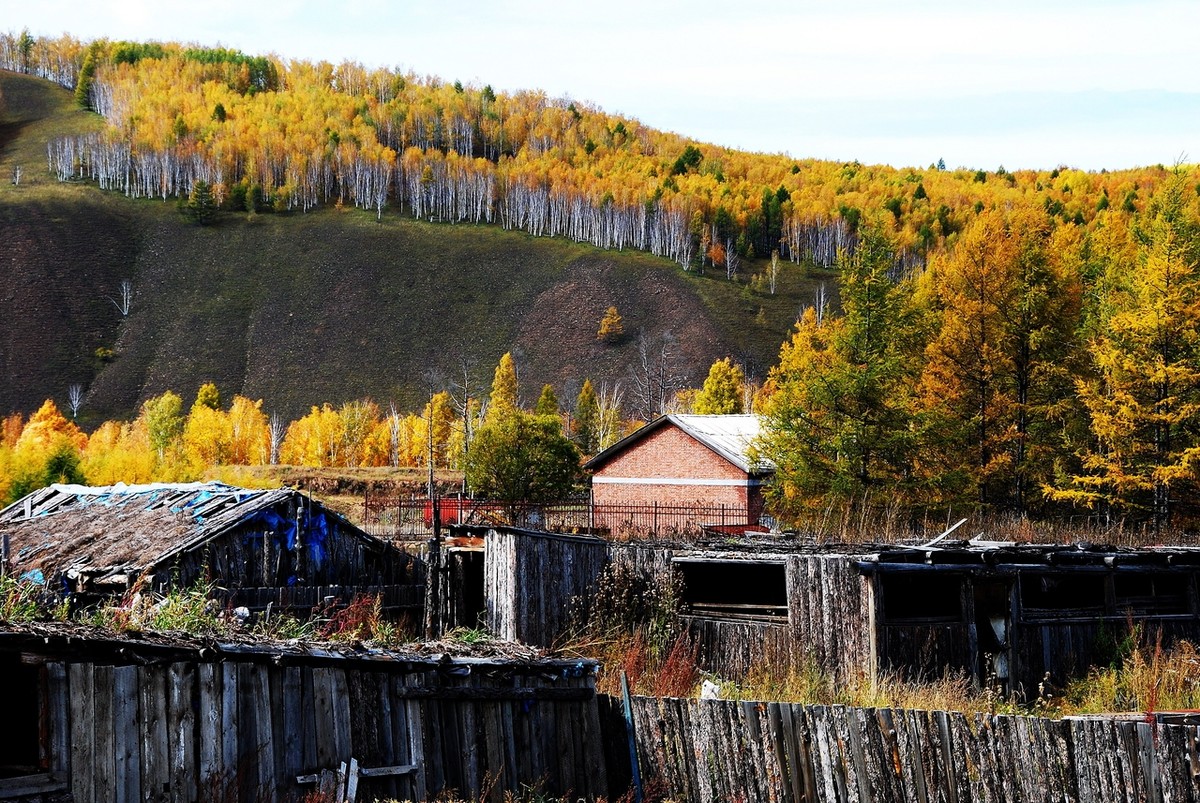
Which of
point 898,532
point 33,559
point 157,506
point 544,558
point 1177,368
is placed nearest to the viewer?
point 544,558

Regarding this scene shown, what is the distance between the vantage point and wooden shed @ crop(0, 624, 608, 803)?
8.80 m

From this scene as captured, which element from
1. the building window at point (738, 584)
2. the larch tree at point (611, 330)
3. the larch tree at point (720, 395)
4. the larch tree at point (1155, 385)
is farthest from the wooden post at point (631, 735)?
the larch tree at point (611, 330)

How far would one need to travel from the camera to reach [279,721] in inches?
397

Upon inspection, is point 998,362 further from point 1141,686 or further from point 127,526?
point 127,526

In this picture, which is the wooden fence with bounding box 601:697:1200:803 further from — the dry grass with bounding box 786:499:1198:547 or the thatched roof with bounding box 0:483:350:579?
the dry grass with bounding box 786:499:1198:547

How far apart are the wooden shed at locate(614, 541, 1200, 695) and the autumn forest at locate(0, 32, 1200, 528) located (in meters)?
8.83

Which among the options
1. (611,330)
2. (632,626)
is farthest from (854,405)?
(611,330)

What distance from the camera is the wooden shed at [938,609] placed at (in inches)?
698

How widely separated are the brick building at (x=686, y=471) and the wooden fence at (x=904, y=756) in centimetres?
2714

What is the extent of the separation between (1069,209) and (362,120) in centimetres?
9828

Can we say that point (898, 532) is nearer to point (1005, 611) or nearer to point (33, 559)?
point (1005, 611)

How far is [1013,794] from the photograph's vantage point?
10688 millimetres

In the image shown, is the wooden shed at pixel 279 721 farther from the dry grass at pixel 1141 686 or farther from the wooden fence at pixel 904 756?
the dry grass at pixel 1141 686

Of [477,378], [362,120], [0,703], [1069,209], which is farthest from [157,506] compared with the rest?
[362,120]
